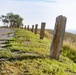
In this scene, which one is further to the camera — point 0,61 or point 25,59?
point 25,59

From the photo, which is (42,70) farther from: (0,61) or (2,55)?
(2,55)

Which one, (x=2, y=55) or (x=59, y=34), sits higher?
(x=59, y=34)

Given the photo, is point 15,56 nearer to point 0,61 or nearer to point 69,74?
point 0,61

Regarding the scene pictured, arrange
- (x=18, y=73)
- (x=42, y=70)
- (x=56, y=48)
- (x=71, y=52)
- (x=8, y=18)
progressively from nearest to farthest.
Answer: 1. (x=18, y=73)
2. (x=42, y=70)
3. (x=56, y=48)
4. (x=71, y=52)
5. (x=8, y=18)

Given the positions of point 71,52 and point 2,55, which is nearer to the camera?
point 2,55

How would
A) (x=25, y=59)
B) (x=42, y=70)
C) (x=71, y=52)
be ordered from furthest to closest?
(x=71, y=52) → (x=25, y=59) → (x=42, y=70)

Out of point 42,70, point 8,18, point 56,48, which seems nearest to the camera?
point 42,70

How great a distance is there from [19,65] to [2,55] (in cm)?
140

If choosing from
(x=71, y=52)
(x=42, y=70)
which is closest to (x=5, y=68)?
(x=42, y=70)

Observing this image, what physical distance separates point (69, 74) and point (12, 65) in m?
1.59

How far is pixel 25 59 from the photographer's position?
8.91 meters

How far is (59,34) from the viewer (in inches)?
398

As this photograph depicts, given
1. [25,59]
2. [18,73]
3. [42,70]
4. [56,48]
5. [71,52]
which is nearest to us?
[18,73]

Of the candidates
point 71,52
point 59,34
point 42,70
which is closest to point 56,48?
point 59,34
